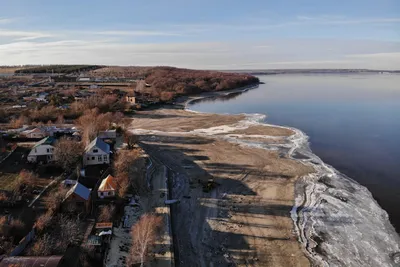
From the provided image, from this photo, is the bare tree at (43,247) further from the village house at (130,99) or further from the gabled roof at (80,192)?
the village house at (130,99)

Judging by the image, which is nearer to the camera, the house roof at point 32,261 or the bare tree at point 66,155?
the house roof at point 32,261

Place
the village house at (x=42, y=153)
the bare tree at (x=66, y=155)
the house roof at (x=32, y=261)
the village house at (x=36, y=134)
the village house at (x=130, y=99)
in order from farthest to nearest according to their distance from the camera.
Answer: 1. the village house at (x=130, y=99)
2. the village house at (x=36, y=134)
3. the village house at (x=42, y=153)
4. the bare tree at (x=66, y=155)
5. the house roof at (x=32, y=261)

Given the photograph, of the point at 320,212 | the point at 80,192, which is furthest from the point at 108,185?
the point at 320,212

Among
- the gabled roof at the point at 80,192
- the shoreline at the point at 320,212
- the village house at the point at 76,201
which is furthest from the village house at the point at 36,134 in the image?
the shoreline at the point at 320,212

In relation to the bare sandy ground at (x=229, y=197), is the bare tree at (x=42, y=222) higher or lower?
higher

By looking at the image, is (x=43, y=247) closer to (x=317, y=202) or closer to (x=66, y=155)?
(x=66, y=155)

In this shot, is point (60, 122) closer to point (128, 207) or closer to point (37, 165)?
point (37, 165)

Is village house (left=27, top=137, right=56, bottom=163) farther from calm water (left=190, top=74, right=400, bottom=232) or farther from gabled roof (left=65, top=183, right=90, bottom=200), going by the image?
calm water (left=190, top=74, right=400, bottom=232)

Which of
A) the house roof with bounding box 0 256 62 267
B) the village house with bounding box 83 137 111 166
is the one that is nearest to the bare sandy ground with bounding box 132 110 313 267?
the village house with bounding box 83 137 111 166
